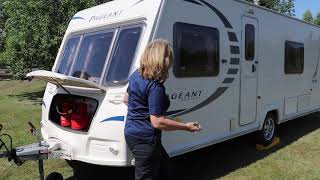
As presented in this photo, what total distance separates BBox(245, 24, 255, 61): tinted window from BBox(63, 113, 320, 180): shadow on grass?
5.69 feet

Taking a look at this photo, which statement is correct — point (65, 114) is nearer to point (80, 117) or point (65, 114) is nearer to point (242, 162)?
point (80, 117)

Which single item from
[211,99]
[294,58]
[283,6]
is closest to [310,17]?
[283,6]

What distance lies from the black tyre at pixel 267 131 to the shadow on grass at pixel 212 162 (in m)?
0.21

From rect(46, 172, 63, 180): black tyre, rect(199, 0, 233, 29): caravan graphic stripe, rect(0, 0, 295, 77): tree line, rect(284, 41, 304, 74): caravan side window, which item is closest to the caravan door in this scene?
rect(199, 0, 233, 29): caravan graphic stripe

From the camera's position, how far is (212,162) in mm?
7488

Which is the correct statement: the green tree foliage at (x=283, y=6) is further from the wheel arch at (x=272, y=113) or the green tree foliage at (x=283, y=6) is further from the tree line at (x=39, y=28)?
the wheel arch at (x=272, y=113)

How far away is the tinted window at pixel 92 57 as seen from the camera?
5.99 meters

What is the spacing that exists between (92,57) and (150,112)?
2619 millimetres

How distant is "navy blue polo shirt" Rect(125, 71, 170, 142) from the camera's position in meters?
3.85

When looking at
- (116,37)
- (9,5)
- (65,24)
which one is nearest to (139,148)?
(116,37)

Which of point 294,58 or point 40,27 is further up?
point 40,27

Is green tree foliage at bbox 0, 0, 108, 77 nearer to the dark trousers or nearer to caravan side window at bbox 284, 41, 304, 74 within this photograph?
caravan side window at bbox 284, 41, 304, 74

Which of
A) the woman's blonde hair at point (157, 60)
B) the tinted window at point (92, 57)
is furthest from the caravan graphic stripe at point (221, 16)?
the woman's blonde hair at point (157, 60)

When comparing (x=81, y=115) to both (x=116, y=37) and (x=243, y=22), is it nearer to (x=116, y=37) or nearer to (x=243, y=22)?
(x=116, y=37)
